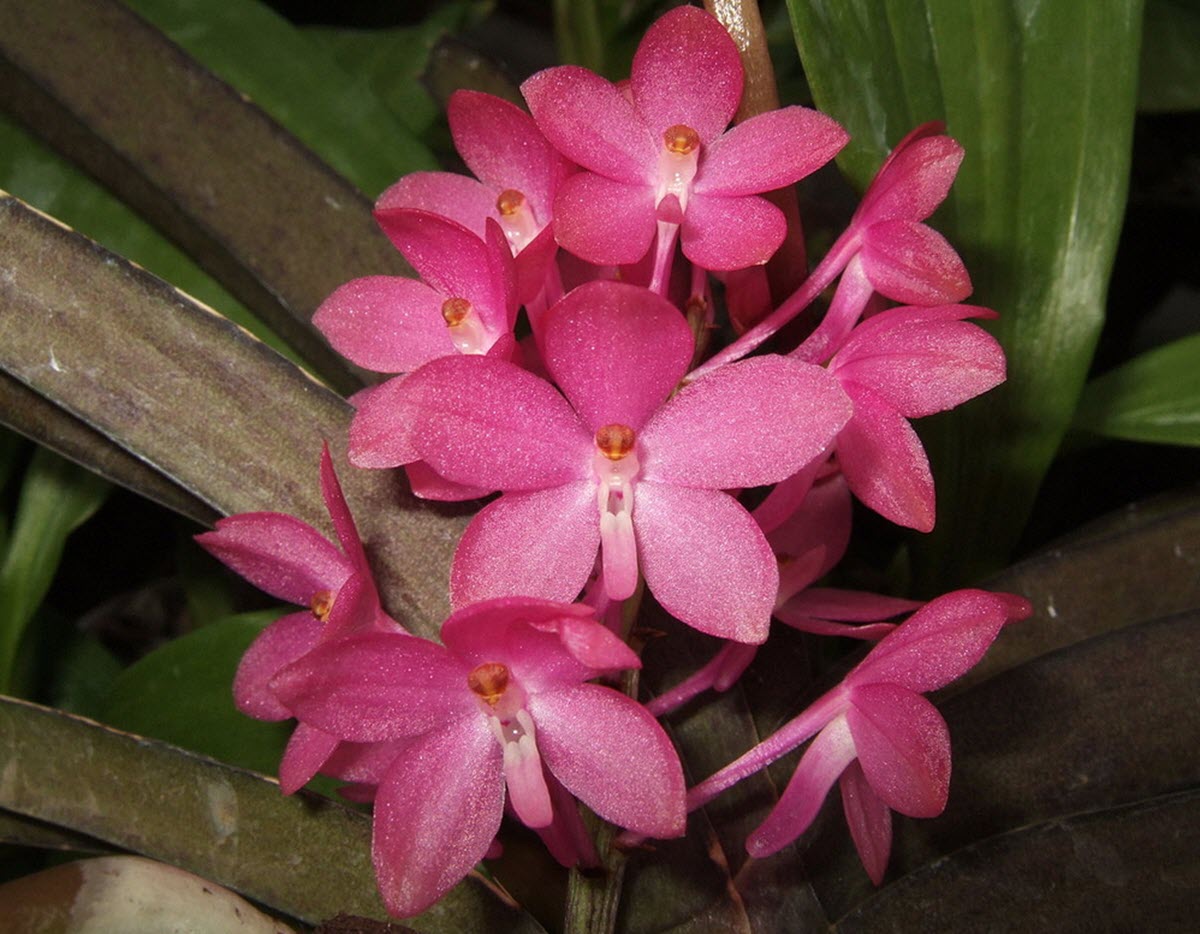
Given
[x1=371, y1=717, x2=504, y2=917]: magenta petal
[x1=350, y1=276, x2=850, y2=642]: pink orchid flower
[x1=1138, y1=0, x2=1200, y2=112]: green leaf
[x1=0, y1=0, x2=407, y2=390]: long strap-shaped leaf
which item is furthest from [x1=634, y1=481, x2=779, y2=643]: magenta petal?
[x1=1138, y1=0, x2=1200, y2=112]: green leaf

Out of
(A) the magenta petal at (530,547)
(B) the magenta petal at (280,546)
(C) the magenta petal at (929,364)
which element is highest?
(C) the magenta petal at (929,364)

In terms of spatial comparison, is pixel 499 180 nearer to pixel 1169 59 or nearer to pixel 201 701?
pixel 201 701

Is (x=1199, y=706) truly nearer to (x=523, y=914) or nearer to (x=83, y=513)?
(x=523, y=914)

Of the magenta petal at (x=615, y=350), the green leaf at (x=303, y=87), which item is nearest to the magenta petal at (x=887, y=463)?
the magenta petal at (x=615, y=350)

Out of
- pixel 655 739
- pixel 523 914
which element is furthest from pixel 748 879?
pixel 655 739

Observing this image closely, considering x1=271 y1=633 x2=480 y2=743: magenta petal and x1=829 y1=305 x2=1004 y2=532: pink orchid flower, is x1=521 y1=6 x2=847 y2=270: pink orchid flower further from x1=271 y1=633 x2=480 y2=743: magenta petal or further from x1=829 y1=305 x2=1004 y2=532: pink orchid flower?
x1=271 y1=633 x2=480 y2=743: magenta petal

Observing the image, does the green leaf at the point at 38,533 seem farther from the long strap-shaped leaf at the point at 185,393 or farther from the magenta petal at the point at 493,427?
the magenta petal at the point at 493,427
